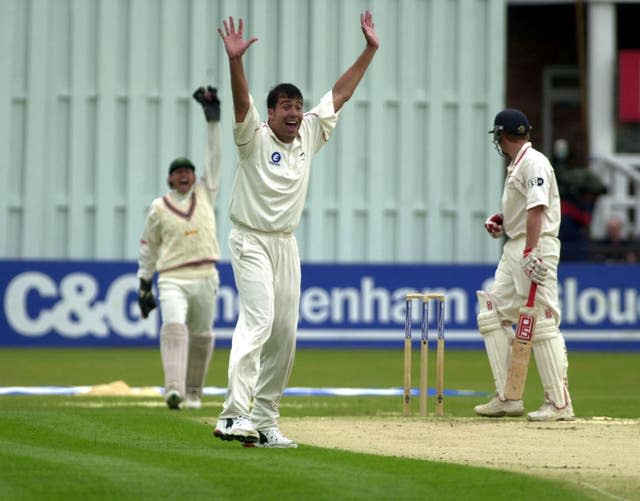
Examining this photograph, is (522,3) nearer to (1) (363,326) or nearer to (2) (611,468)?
(1) (363,326)

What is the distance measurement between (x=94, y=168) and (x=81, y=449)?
15.1 meters

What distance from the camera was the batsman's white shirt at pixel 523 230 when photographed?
35.5 ft

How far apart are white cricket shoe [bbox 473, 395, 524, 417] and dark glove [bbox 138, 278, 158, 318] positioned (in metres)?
3.14

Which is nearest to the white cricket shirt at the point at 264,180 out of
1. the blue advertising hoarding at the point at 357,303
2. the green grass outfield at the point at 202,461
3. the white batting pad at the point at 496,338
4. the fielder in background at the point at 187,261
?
the green grass outfield at the point at 202,461

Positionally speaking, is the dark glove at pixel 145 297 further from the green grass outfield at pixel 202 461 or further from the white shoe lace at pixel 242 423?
the white shoe lace at pixel 242 423

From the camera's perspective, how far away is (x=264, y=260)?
8938mm

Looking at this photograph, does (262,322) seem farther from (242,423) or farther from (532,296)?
(532,296)

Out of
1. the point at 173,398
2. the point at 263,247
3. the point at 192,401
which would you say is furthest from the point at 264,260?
the point at 192,401

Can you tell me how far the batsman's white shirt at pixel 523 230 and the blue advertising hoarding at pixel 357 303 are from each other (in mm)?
9943

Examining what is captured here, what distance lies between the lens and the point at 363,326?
21.1m

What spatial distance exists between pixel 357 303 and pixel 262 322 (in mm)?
12387

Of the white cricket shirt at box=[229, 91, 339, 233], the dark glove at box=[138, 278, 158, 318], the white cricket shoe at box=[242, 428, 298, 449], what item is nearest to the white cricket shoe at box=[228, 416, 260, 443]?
the white cricket shoe at box=[242, 428, 298, 449]

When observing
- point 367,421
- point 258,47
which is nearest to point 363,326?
point 258,47

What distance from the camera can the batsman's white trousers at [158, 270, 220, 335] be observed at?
12.6 m
